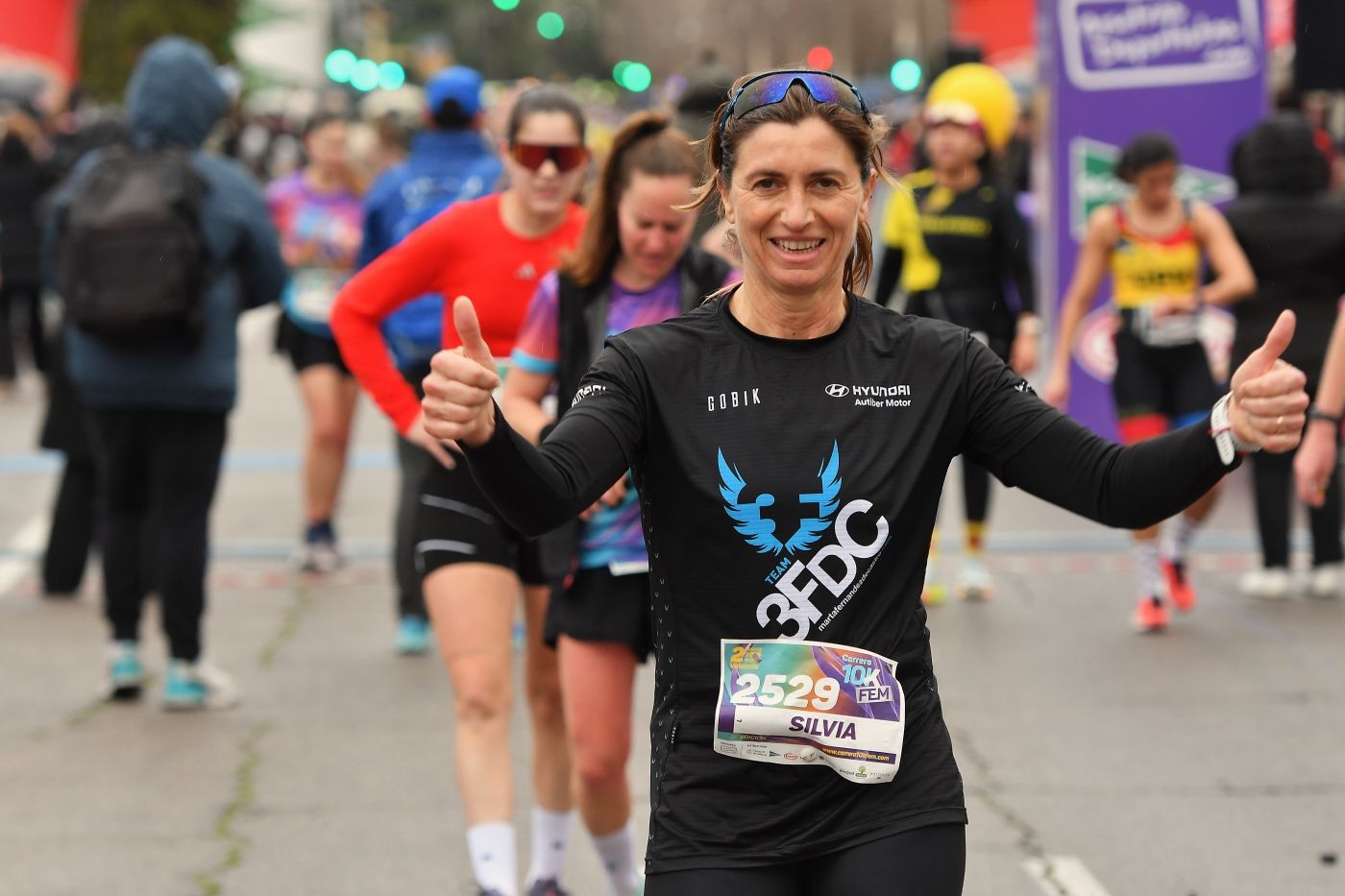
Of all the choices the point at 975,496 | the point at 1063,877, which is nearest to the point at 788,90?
the point at 1063,877

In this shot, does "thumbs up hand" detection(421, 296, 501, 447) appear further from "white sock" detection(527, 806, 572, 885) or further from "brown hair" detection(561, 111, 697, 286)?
"white sock" detection(527, 806, 572, 885)

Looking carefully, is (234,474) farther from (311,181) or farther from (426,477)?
(426,477)

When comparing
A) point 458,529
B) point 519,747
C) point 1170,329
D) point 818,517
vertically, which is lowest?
point 519,747

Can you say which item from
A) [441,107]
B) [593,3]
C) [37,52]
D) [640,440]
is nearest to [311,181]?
[441,107]

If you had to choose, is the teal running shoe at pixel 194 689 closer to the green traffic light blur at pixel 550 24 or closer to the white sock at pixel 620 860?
the white sock at pixel 620 860

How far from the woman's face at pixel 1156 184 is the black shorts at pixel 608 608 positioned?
4618 mm

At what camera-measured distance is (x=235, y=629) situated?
871 cm

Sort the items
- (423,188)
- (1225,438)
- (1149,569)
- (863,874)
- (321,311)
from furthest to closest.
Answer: (321,311) < (1149,569) < (423,188) < (863,874) < (1225,438)

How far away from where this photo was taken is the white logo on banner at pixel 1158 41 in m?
12.4

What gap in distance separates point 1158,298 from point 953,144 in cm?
111

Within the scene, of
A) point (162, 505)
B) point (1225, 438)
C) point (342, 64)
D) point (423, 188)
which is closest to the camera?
point (1225, 438)

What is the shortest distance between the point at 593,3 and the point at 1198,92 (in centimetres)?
10865

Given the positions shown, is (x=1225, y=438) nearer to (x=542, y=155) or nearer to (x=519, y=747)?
(x=542, y=155)

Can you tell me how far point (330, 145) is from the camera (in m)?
9.74
